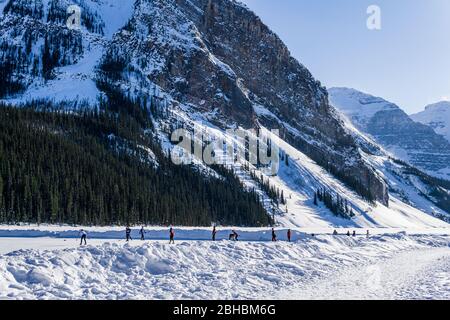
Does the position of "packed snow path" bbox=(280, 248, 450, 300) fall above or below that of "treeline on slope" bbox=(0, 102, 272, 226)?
below

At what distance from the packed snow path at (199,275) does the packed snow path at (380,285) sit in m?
0.05

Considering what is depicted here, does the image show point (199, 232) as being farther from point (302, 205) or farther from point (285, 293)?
point (302, 205)

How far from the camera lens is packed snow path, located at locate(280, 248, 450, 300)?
69.7 feet

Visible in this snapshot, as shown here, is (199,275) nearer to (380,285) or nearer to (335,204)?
(380,285)

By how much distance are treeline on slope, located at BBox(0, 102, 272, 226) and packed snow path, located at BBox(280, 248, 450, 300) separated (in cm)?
6995

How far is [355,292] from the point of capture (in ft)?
72.6

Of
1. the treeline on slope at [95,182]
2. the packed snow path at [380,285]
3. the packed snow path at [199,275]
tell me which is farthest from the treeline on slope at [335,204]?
the packed snow path at [380,285]

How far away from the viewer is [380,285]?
80.1 ft

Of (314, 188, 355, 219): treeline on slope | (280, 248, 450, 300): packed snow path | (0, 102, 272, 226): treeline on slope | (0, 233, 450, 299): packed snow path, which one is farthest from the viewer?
(314, 188, 355, 219): treeline on slope

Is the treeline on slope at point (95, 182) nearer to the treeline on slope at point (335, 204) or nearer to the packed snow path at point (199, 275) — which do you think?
the treeline on slope at point (335, 204)

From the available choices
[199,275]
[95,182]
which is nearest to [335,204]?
[95,182]

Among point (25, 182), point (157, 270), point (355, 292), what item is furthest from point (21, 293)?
point (25, 182)

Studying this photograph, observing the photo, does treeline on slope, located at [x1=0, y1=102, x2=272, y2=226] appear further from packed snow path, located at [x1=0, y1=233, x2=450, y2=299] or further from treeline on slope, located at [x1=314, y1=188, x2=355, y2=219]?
packed snow path, located at [x1=0, y1=233, x2=450, y2=299]

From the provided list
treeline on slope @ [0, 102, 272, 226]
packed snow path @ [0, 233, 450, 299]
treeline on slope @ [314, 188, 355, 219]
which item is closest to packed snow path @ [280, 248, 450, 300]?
packed snow path @ [0, 233, 450, 299]
